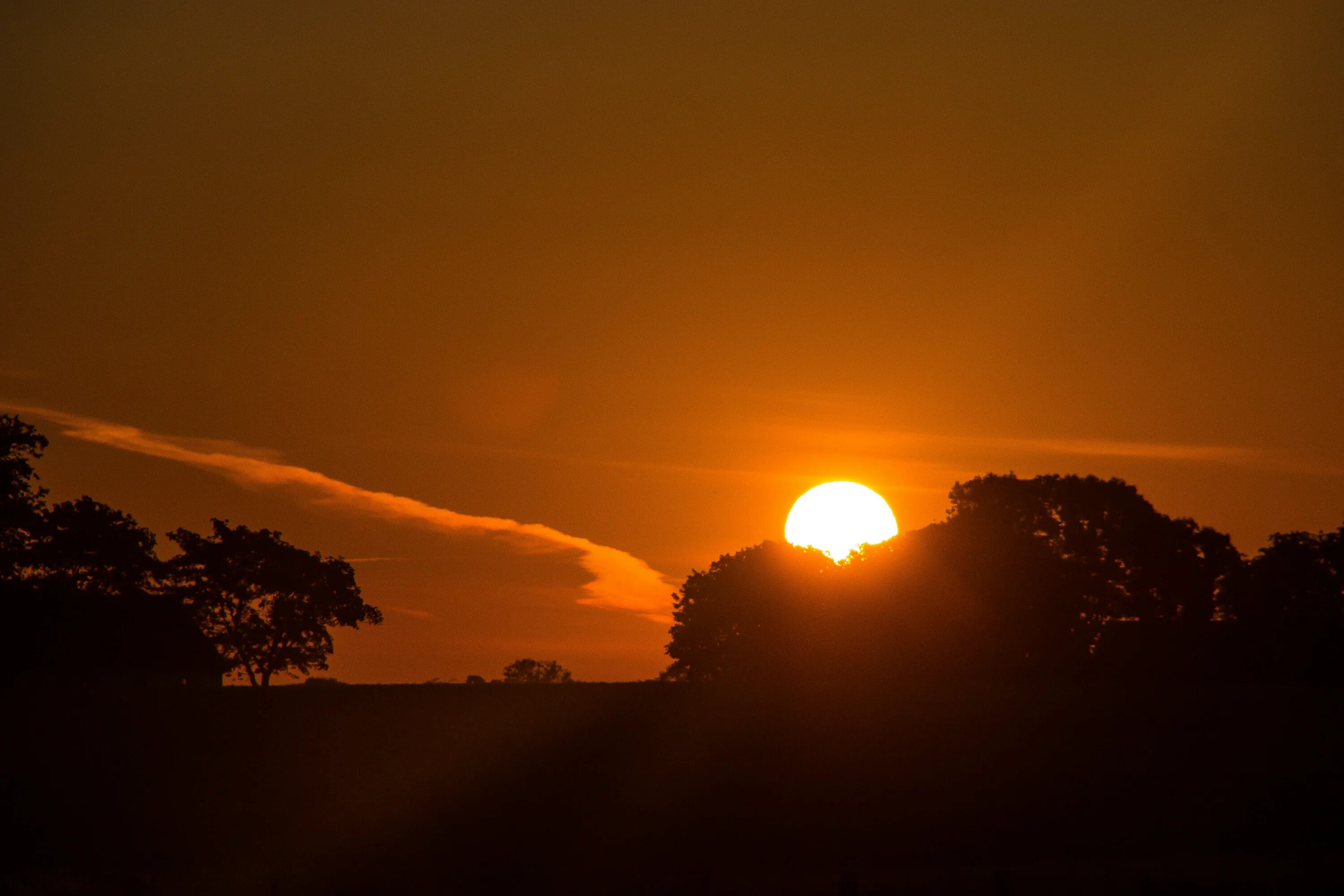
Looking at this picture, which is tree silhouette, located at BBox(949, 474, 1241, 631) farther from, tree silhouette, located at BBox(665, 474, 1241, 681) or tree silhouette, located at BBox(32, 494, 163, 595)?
tree silhouette, located at BBox(32, 494, 163, 595)

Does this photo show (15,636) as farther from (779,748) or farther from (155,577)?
(779,748)

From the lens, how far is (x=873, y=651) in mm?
52656

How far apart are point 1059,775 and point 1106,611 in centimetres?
3602

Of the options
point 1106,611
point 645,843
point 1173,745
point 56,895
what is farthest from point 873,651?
point 56,895

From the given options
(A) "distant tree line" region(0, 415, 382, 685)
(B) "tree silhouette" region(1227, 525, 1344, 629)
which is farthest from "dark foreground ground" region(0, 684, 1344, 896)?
(B) "tree silhouette" region(1227, 525, 1344, 629)

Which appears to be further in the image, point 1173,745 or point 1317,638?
point 1317,638

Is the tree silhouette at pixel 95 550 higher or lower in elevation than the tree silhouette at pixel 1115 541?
lower

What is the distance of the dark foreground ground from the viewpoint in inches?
931

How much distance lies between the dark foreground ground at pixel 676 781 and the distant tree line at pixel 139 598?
15332 mm

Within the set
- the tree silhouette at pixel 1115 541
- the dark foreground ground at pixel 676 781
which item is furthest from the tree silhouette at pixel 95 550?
the tree silhouette at pixel 1115 541

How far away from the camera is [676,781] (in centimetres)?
2544

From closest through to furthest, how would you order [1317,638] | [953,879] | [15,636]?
1. [953,879]
2. [15,636]
3. [1317,638]

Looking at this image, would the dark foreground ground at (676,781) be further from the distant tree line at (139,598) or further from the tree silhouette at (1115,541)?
the tree silhouette at (1115,541)

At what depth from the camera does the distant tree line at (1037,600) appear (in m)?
50.2
